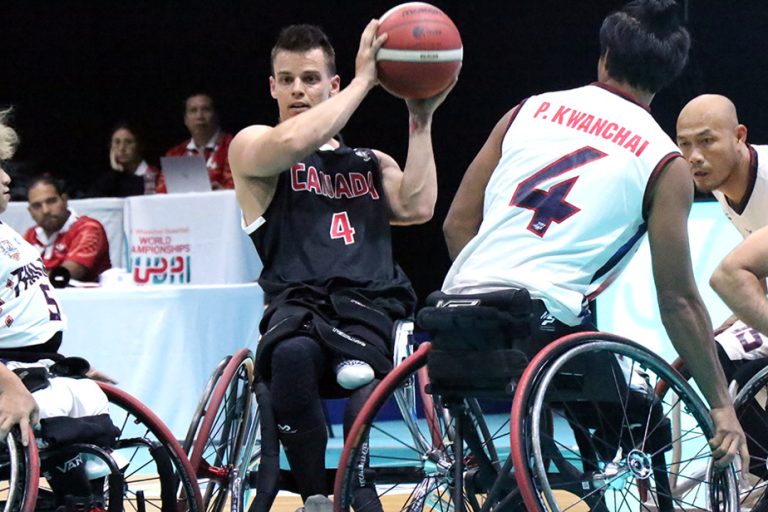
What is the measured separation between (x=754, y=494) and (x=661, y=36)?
163 centimetres

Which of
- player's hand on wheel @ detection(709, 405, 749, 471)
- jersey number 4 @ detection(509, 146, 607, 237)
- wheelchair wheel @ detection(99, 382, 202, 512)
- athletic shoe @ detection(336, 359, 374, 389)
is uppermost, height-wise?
jersey number 4 @ detection(509, 146, 607, 237)

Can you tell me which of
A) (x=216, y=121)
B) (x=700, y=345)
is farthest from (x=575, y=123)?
(x=216, y=121)

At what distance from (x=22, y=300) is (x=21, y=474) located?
1.89ft

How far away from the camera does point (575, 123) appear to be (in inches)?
123

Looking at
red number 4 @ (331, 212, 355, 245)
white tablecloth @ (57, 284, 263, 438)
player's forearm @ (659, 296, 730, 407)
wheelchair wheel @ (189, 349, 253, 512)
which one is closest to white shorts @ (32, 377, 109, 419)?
wheelchair wheel @ (189, 349, 253, 512)

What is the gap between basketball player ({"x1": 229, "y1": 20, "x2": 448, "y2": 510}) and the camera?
11.4 feet

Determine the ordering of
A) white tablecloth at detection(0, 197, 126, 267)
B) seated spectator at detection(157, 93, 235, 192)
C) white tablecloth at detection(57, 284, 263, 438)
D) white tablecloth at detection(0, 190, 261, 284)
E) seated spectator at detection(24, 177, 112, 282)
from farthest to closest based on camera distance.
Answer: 1. seated spectator at detection(157, 93, 235, 192)
2. white tablecloth at detection(0, 197, 126, 267)
3. seated spectator at detection(24, 177, 112, 282)
4. white tablecloth at detection(0, 190, 261, 284)
5. white tablecloth at detection(57, 284, 263, 438)

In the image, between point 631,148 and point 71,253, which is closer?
point 631,148

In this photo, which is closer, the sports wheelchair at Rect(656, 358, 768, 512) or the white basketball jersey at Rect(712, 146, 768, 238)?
the sports wheelchair at Rect(656, 358, 768, 512)

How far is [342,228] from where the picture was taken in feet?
12.6

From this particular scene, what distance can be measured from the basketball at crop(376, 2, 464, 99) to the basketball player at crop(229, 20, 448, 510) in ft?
0.14

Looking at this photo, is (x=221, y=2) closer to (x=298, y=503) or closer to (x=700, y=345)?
(x=298, y=503)

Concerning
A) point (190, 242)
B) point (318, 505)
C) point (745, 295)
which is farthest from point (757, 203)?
point (190, 242)

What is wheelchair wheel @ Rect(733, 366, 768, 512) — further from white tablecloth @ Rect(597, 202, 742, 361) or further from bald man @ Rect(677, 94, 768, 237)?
white tablecloth @ Rect(597, 202, 742, 361)
